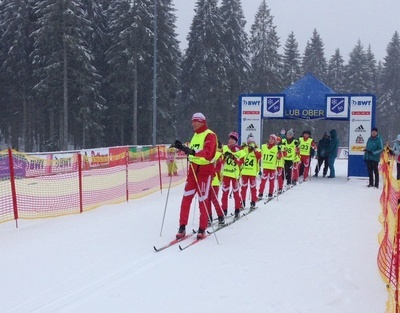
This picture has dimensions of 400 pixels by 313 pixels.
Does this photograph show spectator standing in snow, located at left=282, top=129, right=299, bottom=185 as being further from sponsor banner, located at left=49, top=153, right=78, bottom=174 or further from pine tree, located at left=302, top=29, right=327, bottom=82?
pine tree, located at left=302, top=29, right=327, bottom=82

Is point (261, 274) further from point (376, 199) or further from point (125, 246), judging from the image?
point (376, 199)

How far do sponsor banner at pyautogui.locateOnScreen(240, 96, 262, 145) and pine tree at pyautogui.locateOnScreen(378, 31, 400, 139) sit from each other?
164 feet

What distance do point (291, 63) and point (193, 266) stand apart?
5570 cm

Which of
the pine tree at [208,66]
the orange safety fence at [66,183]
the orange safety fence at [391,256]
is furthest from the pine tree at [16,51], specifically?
the orange safety fence at [391,256]

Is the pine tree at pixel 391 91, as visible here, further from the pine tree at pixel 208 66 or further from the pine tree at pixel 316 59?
the pine tree at pixel 208 66

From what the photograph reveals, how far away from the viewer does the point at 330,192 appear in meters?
14.5

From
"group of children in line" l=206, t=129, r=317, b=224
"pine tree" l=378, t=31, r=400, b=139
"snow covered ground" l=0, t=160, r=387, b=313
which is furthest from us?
"pine tree" l=378, t=31, r=400, b=139

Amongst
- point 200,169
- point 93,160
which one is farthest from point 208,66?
point 200,169

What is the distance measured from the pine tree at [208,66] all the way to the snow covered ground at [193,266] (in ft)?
117

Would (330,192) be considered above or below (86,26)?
below

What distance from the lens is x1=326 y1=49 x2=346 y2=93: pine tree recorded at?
224 ft

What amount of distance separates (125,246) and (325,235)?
3.47 meters

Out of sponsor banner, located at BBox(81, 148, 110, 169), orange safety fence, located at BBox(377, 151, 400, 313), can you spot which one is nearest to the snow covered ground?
orange safety fence, located at BBox(377, 151, 400, 313)

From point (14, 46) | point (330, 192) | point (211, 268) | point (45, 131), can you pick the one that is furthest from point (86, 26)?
point (211, 268)
